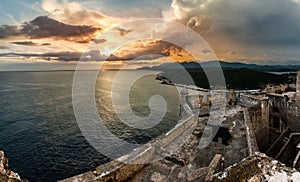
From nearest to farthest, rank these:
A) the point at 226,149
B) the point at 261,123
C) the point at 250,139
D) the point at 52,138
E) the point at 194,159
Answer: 1. the point at 194,159
2. the point at 226,149
3. the point at 250,139
4. the point at 261,123
5. the point at 52,138

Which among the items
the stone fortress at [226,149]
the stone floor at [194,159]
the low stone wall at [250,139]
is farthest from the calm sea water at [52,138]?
the low stone wall at [250,139]

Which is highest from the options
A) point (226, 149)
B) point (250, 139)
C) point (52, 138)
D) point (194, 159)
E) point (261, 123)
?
point (250, 139)

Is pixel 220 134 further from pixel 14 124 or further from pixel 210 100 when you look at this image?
pixel 14 124

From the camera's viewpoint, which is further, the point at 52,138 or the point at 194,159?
the point at 52,138

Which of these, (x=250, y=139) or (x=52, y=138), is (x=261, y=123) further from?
(x=52, y=138)

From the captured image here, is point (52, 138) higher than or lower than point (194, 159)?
lower

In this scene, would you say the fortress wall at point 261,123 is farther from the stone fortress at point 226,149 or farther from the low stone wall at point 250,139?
the low stone wall at point 250,139

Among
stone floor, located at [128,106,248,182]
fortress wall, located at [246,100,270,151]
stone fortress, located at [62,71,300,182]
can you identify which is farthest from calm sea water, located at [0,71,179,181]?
stone floor, located at [128,106,248,182]

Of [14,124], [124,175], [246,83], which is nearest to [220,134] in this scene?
[124,175]

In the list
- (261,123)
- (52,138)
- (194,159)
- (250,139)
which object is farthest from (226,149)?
(52,138)
